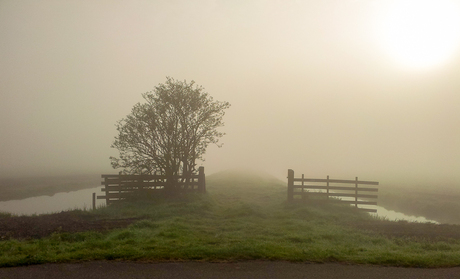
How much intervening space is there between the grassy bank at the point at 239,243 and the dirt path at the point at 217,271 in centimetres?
47

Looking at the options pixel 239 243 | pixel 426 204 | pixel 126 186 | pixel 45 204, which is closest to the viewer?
pixel 239 243

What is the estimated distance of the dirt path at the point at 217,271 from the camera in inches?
313

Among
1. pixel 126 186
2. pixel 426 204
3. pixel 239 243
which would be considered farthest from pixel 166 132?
pixel 426 204

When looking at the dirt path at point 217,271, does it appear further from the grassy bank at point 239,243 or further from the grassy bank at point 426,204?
the grassy bank at point 426,204

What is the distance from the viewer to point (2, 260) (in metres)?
8.94

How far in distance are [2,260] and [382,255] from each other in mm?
11749

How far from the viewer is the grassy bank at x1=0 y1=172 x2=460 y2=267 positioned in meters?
9.38

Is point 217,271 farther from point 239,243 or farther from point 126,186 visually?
point 126,186

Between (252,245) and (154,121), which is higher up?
(154,121)

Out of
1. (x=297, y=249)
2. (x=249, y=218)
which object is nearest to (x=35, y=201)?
(x=249, y=218)

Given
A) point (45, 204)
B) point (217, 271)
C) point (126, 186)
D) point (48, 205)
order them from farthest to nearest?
point (45, 204) < point (48, 205) < point (126, 186) < point (217, 271)

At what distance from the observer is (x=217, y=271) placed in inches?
325

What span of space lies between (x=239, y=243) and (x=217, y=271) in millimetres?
2479

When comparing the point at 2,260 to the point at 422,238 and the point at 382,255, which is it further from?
the point at 422,238
